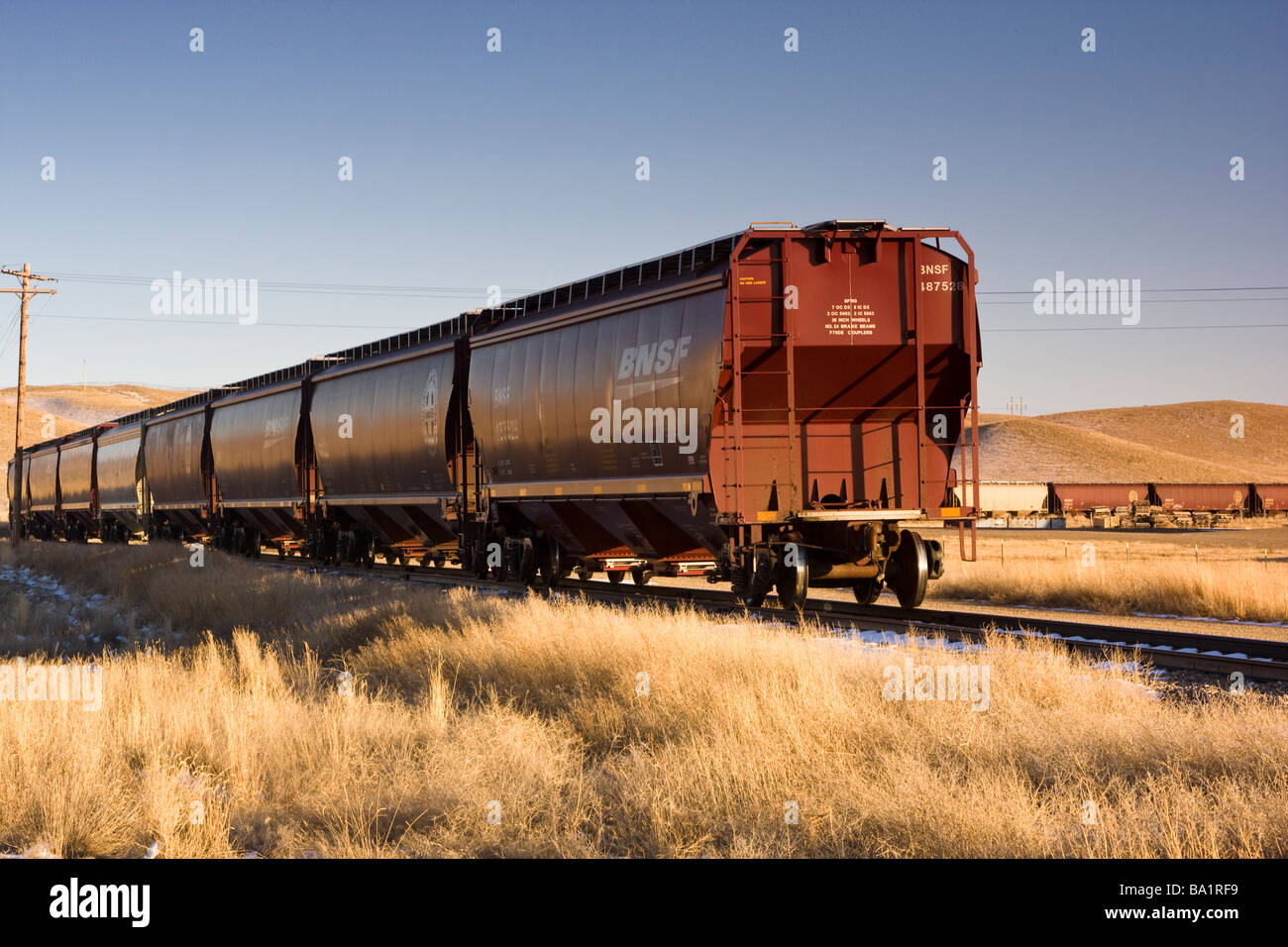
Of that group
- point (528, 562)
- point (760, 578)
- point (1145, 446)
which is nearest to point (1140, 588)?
point (760, 578)

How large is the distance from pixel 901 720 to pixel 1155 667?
4.07m

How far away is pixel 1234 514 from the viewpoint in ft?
222

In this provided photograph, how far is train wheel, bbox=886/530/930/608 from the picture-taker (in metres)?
14.4

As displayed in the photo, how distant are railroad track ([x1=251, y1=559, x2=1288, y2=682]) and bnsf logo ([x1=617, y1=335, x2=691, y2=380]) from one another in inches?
120

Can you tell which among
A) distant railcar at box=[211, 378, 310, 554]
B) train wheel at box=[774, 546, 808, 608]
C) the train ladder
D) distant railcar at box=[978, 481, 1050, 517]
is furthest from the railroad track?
distant railcar at box=[978, 481, 1050, 517]

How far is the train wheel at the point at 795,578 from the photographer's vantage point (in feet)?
45.0

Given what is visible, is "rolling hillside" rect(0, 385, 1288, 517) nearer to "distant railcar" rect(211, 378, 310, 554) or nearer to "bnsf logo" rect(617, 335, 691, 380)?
"distant railcar" rect(211, 378, 310, 554)

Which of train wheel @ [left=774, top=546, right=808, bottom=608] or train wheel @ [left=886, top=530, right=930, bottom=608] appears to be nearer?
train wheel @ [left=774, top=546, right=808, bottom=608]

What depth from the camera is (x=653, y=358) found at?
46.8ft

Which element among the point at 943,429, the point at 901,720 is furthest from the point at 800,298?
the point at 901,720

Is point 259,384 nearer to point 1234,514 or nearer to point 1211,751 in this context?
point 1211,751

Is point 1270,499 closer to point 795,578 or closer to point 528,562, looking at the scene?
point 528,562

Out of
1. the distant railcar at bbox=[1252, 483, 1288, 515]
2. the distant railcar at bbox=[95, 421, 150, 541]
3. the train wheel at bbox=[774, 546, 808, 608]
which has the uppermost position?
the distant railcar at bbox=[95, 421, 150, 541]

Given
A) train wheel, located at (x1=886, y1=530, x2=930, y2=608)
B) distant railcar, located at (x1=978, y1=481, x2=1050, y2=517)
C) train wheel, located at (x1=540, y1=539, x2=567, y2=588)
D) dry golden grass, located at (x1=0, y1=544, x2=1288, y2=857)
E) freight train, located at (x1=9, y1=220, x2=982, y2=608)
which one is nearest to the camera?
dry golden grass, located at (x1=0, y1=544, x2=1288, y2=857)
